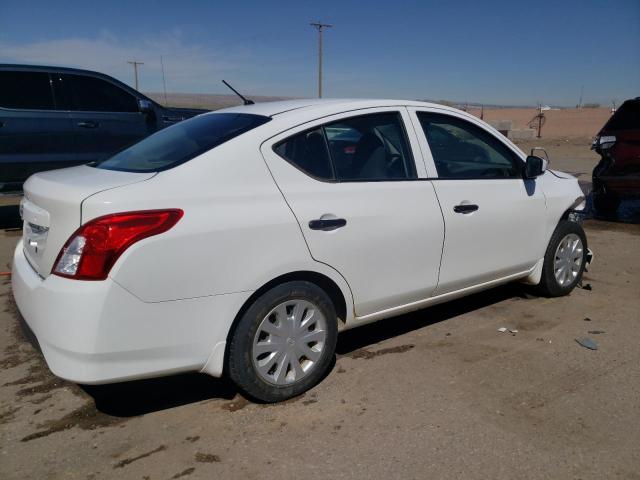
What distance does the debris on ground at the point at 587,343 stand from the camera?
3.89 m

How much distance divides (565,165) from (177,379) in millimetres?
14963

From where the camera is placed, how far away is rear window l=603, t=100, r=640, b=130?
7.71 m

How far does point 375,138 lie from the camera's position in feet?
11.9

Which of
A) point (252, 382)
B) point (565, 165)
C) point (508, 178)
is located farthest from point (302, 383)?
point (565, 165)

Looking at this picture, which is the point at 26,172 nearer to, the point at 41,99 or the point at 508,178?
the point at 41,99

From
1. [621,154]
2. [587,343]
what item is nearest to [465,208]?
[587,343]

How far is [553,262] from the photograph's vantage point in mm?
4680

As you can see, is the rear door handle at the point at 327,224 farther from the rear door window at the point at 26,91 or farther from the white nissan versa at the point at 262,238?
the rear door window at the point at 26,91

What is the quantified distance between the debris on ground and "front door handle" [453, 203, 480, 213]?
1198 mm

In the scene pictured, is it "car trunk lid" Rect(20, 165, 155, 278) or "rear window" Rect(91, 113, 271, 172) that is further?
"rear window" Rect(91, 113, 271, 172)

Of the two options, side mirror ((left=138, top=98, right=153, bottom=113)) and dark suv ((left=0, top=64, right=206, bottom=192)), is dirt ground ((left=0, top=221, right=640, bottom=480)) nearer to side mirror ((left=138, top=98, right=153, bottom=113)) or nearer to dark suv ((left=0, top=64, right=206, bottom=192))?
dark suv ((left=0, top=64, right=206, bottom=192))

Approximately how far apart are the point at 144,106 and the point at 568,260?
226 inches

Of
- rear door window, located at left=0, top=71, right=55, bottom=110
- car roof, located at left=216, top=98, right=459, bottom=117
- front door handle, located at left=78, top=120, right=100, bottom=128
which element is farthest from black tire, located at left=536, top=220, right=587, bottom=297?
rear door window, located at left=0, top=71, right=55, bottom=110

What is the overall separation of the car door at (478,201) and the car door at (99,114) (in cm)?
481
